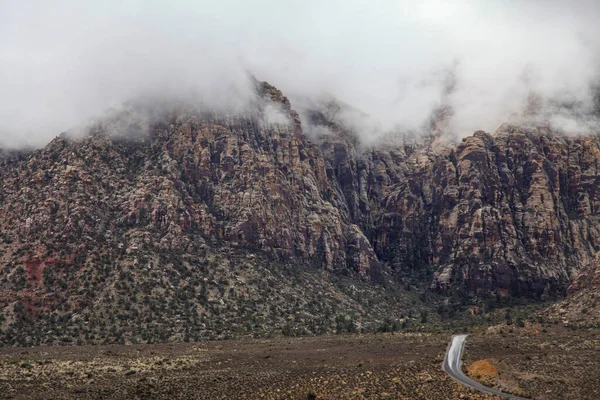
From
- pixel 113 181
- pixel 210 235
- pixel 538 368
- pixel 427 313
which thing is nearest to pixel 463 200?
pixel 427 313

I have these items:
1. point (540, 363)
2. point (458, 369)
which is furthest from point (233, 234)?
point (540, 363)

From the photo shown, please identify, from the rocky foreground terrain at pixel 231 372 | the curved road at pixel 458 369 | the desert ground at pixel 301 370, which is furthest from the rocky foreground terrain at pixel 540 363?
the rocky foreground terrain at pixel 231 372

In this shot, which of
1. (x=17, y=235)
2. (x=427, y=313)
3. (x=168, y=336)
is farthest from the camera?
(x=427, y=313)

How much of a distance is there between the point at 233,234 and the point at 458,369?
86330 millimetres

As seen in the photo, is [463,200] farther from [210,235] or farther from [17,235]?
[17,235]

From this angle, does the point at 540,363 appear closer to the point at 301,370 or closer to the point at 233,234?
the point at 301,370

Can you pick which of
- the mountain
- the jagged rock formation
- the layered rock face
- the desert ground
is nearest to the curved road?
the desert ground

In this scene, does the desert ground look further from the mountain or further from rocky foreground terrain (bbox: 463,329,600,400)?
the mountain

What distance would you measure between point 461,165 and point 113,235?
123212 millimetres

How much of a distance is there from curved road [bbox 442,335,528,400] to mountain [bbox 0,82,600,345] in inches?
1498

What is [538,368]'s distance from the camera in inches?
2741

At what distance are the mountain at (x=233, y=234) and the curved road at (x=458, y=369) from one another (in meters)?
38.0

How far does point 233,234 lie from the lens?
492ft

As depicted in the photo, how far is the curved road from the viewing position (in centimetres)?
6138
